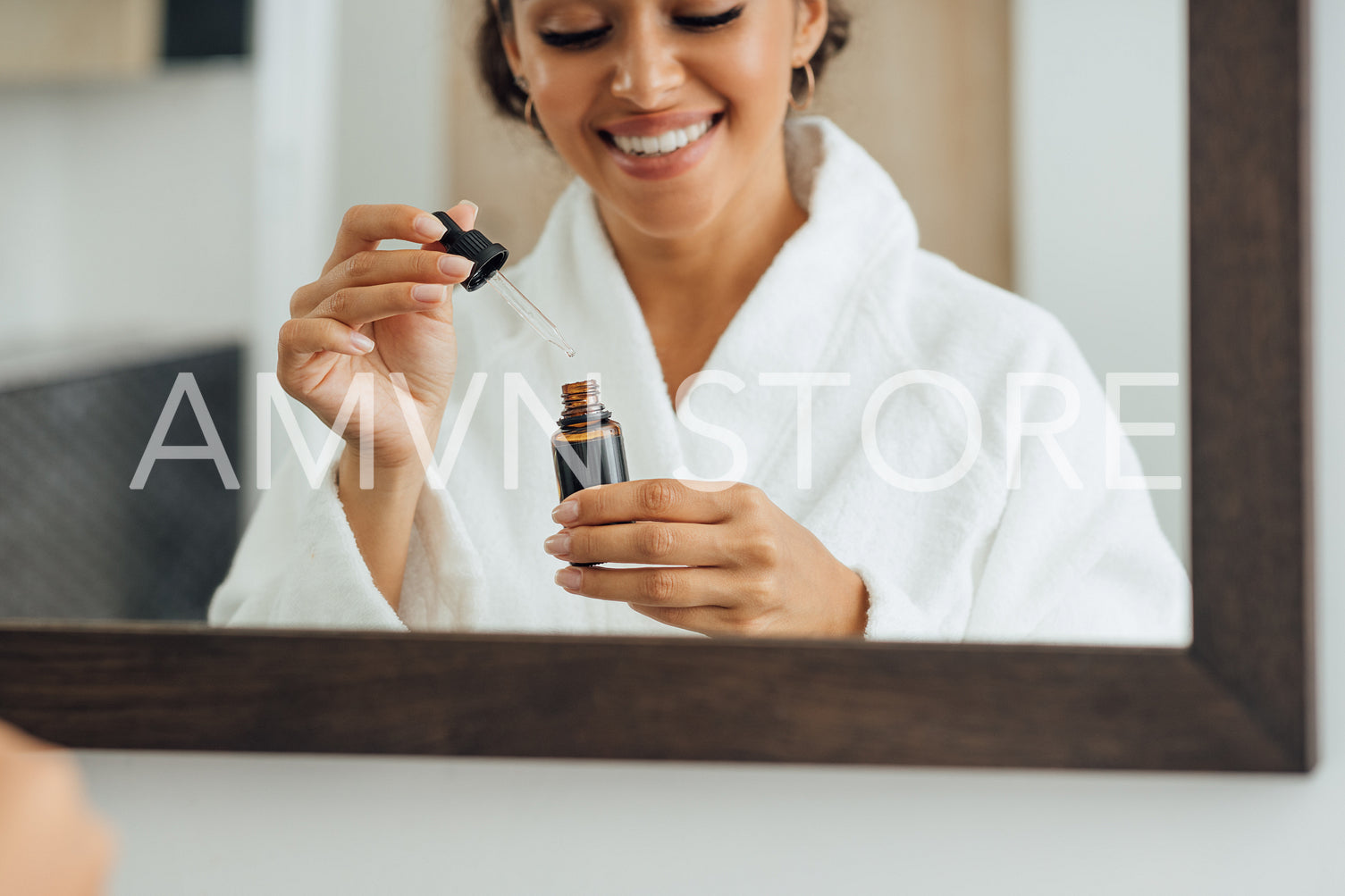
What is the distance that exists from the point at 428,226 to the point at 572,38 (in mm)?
115

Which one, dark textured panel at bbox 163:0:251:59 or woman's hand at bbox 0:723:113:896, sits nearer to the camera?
woman's hand at bbox 0:723:113:896

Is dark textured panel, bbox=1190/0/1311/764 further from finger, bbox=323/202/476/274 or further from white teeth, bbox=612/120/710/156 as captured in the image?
finger, bbox=323/202/476/274

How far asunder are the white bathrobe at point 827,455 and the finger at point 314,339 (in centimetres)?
5

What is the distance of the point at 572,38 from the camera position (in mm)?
Answer: 488

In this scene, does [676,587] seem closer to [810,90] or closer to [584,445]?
[584,445]

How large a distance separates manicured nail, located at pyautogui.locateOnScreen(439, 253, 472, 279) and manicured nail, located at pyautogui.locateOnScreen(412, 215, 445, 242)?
0.04ft

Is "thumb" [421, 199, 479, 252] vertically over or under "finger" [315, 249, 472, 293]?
over

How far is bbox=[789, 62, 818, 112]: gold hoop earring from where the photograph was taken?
19.2 inches

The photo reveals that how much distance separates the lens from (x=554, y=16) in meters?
0.49

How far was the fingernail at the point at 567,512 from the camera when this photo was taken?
49 centimetres

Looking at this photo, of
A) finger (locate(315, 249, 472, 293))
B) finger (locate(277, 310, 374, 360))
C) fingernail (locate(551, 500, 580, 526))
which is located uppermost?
finger (locate(315, 249, 472, 293))

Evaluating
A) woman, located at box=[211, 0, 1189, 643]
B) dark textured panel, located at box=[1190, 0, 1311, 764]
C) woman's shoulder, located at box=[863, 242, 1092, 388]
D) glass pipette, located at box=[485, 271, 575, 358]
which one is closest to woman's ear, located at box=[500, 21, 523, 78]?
woman, located at box=[211, 0, 1189, 643]

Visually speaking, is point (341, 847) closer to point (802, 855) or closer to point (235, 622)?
point (235, 622)

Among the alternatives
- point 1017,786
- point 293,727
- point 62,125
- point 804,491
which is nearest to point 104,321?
point 62,125
